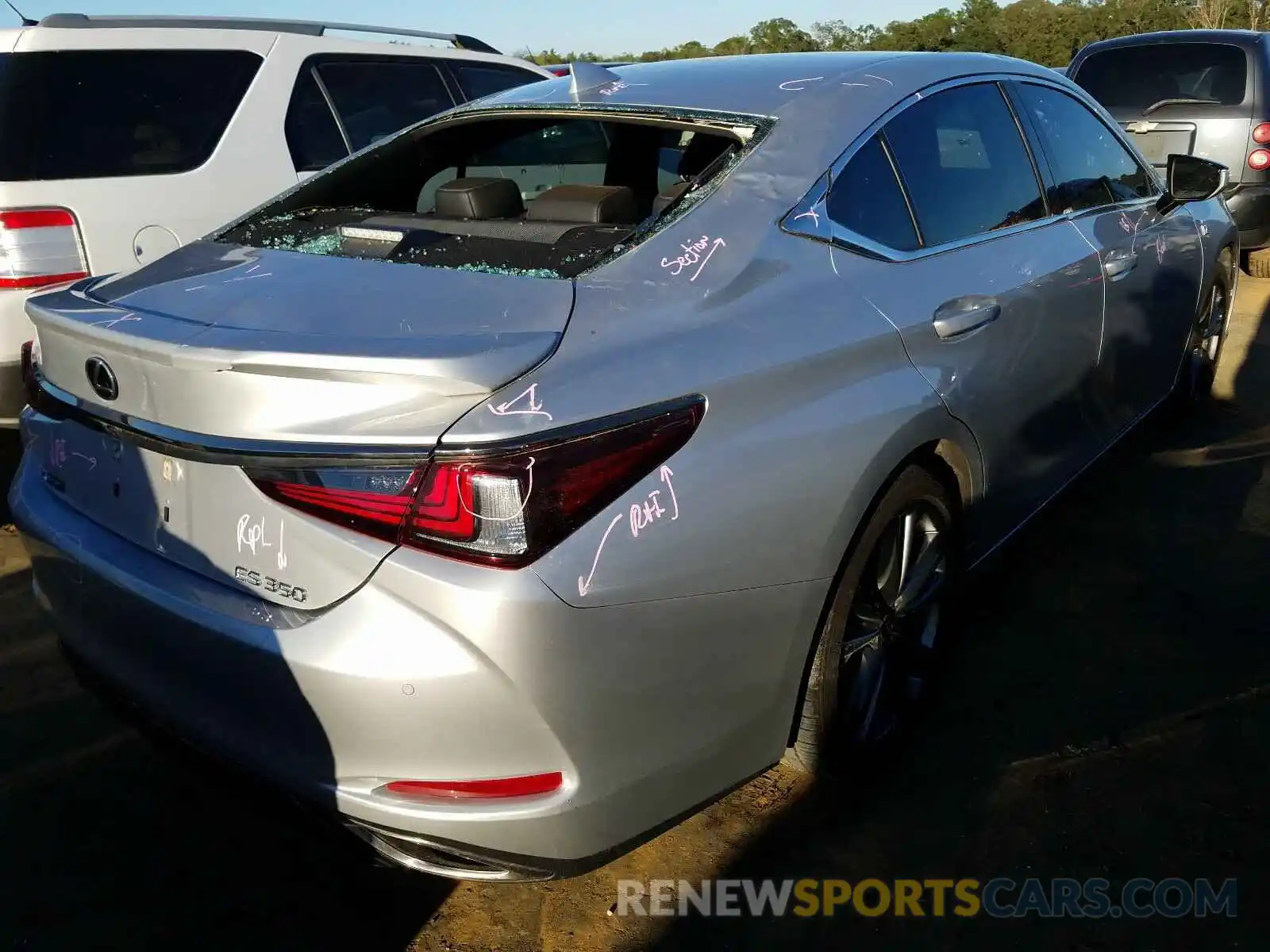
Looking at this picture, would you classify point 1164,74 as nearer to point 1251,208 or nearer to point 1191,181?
point 1251,208

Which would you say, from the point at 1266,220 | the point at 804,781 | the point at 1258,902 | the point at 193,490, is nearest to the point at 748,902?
the point at 804,781

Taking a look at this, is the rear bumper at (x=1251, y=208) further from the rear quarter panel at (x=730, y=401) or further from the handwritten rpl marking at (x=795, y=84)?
the rear quarter panel at (x=730, y=401)

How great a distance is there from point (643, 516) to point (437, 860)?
0.67m

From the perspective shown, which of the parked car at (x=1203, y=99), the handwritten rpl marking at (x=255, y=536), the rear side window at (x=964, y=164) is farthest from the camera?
the parked car at (x=1203, y=99)

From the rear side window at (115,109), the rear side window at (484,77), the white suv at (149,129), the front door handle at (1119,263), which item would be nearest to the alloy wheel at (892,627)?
the front door handle at (1119,263)

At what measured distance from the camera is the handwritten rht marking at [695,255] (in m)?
2.00

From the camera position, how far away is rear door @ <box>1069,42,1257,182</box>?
292 inches

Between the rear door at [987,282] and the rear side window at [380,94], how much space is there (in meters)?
2.76

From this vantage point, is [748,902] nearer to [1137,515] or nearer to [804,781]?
[804,781]

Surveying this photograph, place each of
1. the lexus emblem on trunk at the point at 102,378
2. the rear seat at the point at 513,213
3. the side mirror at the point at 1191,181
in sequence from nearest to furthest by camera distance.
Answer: the lexus emblem on trunk at the point at 102,378
the rear seat at the point at 513,213
the side mirror at the point at 1191,181

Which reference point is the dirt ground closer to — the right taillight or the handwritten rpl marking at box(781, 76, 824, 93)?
the right taillight

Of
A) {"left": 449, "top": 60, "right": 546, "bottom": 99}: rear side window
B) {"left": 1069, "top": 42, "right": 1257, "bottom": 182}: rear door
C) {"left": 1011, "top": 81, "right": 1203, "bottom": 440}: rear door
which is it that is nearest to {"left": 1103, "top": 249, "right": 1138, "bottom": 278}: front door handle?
{"left": 1011, "top": 81, "right": 1203, "bottom": 440}: rear door

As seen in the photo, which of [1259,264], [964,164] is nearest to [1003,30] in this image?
[1259,264]

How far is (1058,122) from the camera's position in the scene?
3.46 meters
